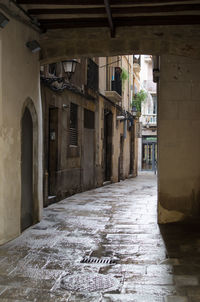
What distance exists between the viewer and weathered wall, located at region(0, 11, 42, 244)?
6.23m

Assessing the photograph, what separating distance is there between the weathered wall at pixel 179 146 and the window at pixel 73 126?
17.4 feet

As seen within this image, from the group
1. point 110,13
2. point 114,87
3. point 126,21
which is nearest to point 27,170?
point 110,13

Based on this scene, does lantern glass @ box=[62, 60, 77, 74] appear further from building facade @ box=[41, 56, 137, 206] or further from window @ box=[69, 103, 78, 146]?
window @ box=[69, 103, 78, 146]

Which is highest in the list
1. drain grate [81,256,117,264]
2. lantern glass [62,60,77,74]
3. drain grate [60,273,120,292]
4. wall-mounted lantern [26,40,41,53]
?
lantern glass [62,60,77,74]

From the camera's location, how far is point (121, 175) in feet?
72.6

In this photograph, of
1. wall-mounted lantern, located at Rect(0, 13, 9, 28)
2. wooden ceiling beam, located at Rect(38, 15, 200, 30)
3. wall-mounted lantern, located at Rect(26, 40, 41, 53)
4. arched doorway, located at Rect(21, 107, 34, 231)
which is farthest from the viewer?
arched doorway, located at Rect(21, 107, 34, 231)

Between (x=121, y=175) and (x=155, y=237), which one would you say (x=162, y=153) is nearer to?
(x=155, y=237)

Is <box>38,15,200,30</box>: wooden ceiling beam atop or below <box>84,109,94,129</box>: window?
atop

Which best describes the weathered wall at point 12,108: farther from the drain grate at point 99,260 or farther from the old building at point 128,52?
the drain grate at point 99,260

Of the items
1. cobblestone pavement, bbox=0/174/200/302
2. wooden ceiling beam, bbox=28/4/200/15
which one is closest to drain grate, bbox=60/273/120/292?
cobblestone pavement, bbox=0/174/200/302

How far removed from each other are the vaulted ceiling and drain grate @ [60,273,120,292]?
13.2 feet

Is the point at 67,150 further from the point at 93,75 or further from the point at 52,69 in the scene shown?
the point at 93,75

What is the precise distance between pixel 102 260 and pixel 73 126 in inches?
332

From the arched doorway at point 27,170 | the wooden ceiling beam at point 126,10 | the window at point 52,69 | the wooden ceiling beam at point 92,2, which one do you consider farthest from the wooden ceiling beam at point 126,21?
the window at point 52,69
